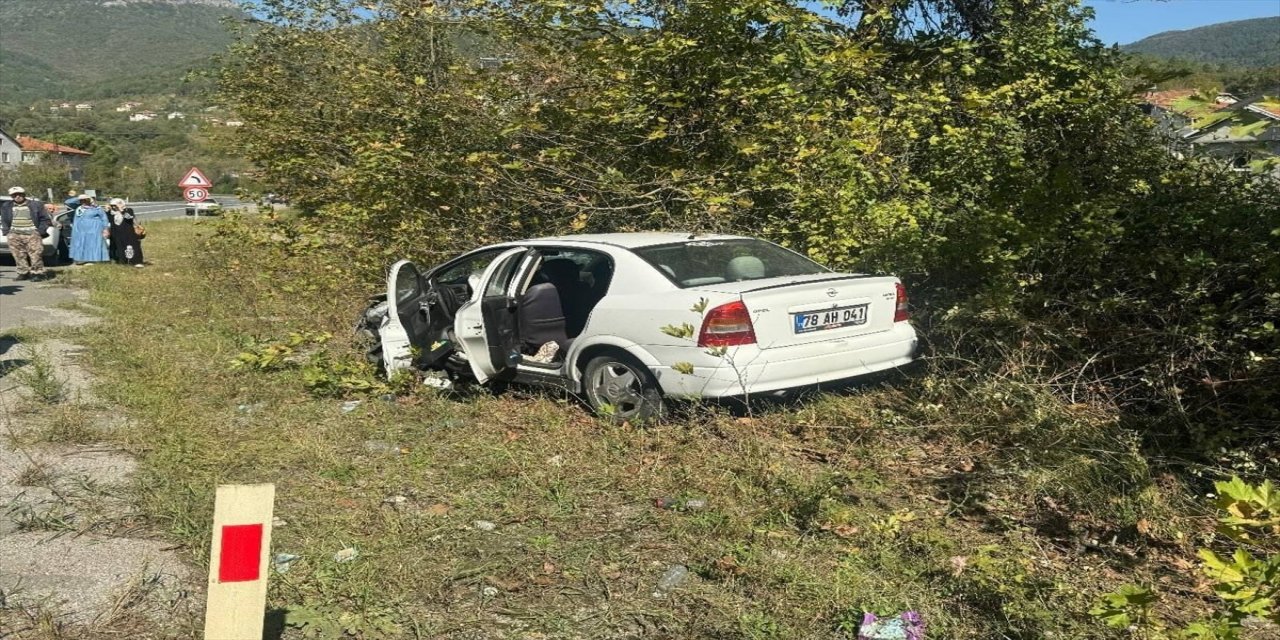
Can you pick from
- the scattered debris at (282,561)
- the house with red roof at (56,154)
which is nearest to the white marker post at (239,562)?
the scattered debris at (282,561)

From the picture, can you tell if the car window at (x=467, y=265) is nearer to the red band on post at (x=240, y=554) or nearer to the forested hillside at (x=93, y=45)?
the red band on post at (x=240, y=554)

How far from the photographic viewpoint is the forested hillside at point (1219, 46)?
20.6ft

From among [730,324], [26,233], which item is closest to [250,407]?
[730,324]

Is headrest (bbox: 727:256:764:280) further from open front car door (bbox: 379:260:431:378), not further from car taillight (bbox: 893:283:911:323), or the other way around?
open front car door (bbox: 379:260:431:378)

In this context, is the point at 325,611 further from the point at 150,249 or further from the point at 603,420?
the point at 150,249

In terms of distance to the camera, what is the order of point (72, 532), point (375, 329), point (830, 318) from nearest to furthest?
point (72, 532)
point (830, 318)
point (375, 329)

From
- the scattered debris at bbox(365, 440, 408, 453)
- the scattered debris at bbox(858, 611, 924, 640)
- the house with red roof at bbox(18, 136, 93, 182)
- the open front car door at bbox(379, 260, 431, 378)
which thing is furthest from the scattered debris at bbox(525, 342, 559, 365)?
the house with red roof at bbox(18, 136, 93, 182)

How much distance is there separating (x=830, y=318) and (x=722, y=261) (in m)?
0.90

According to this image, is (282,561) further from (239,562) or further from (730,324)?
(730,324)

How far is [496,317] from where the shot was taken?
6.67 meters

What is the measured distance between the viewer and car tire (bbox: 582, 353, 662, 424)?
5.96m

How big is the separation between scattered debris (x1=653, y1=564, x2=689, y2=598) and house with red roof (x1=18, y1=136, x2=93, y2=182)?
281ft

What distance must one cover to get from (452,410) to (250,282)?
841cm

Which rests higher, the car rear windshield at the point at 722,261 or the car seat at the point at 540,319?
the car rear windshield at the point at 722,261
